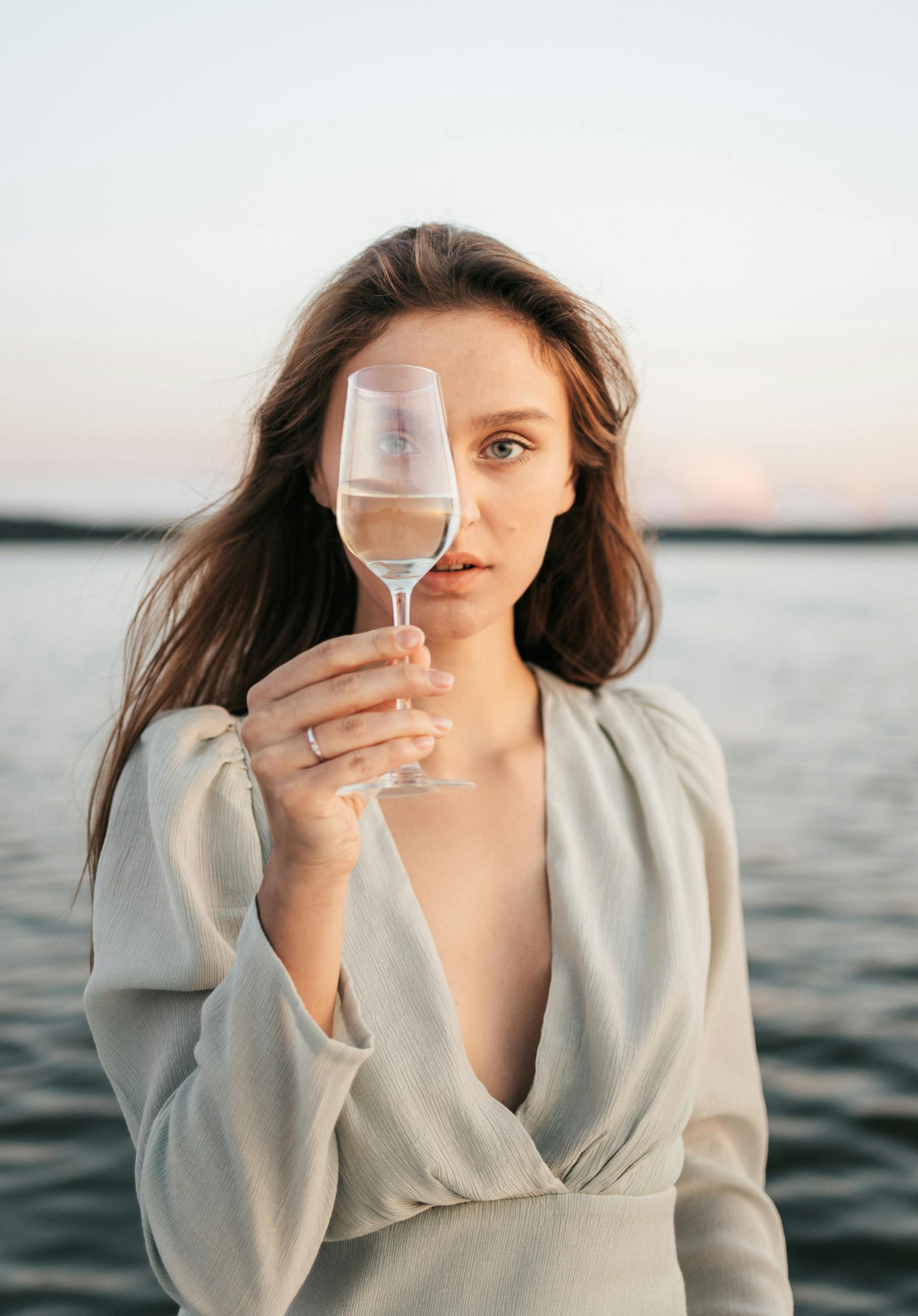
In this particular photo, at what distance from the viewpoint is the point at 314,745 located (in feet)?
4.12

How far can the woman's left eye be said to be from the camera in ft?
6.37

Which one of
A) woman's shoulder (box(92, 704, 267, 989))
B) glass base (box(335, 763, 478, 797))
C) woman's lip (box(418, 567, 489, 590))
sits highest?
woman's lip (box(418, 567, 489, 590))

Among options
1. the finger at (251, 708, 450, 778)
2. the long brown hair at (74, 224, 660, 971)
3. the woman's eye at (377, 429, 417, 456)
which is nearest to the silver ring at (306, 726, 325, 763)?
the finger at (251, 708, 450, 778)

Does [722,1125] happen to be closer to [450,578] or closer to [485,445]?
[450,578]

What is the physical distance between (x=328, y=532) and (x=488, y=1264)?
139 centimetres

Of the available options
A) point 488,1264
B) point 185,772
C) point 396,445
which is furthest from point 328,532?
point 488,1264

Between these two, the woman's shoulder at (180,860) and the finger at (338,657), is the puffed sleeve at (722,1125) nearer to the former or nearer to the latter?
the woman's shoulder at (180,860)

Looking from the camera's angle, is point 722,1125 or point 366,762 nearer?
point 366,762

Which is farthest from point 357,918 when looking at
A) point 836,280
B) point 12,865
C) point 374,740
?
point 836,280

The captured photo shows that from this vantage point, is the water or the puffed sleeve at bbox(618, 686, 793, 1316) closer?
the puffed sleeve at bbox(618, 686, 793, 1316)

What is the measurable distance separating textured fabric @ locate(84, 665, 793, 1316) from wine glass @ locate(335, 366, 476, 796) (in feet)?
1.71

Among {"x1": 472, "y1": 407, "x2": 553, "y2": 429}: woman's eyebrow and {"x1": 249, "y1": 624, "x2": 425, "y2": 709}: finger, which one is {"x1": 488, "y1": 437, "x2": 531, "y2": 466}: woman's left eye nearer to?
{"x1": 472, "y1": 407, "x2": 553, "y2": 429}: woman's eyebrow

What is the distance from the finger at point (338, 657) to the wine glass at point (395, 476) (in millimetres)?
55

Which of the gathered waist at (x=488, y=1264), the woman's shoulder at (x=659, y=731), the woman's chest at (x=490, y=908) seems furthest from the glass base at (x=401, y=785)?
the woman's shoulder at (x=659, y=731)
